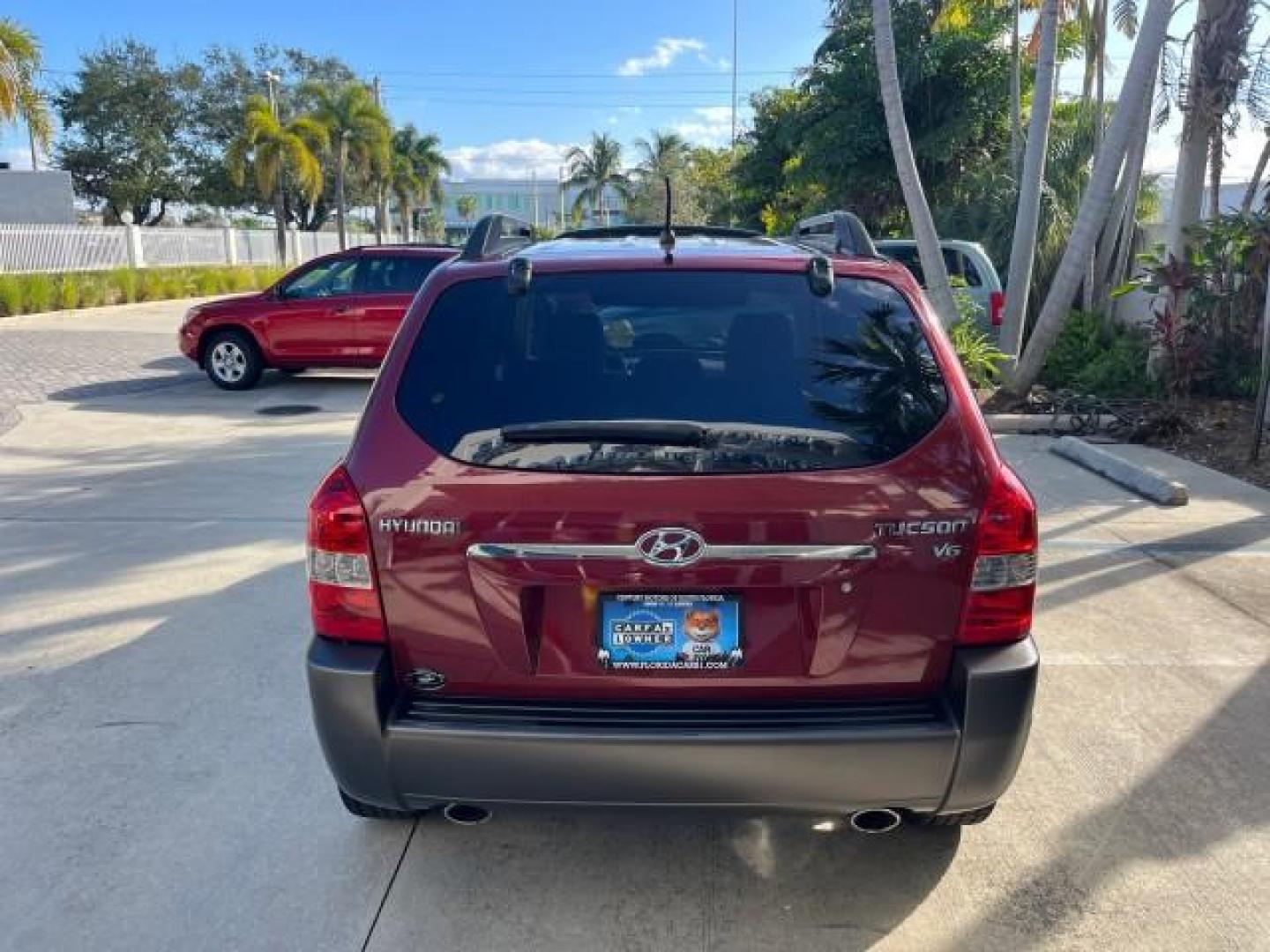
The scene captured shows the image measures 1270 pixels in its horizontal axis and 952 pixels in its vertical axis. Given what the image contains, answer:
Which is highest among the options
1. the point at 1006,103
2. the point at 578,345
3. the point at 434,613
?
the point at 1006,103

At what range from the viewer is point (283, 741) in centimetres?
363

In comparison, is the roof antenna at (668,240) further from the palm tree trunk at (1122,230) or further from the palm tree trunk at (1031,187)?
the palm tree trunk at (1122,230)

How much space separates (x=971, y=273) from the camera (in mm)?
11922

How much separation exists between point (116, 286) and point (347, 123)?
2106 cm

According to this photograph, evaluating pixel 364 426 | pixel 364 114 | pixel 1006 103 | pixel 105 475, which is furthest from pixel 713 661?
pixel 364 114

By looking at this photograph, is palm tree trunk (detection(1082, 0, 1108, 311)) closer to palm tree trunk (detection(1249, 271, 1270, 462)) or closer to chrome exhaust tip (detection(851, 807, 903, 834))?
palm tree trunk (detection(1249, 271, 1270, 462))

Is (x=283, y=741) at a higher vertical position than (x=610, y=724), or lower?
lower

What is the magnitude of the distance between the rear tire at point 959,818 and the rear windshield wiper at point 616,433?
121cm

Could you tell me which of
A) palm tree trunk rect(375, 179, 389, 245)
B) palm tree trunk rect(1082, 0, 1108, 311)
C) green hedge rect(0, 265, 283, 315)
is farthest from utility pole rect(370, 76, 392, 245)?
palm tree trunk rect(1082, 0, 1108, 311)

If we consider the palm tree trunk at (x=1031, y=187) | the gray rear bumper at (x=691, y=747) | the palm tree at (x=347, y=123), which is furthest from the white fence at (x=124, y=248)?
the gray rear bumper at (x=691, y=747)

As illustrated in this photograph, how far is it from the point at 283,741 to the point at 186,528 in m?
3.16

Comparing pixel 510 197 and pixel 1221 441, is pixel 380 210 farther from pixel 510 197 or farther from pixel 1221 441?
pixel 510 197

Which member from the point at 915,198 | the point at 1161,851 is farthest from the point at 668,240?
the point at 915,198

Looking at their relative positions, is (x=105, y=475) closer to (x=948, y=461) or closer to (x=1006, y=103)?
(x=948, y=461)
